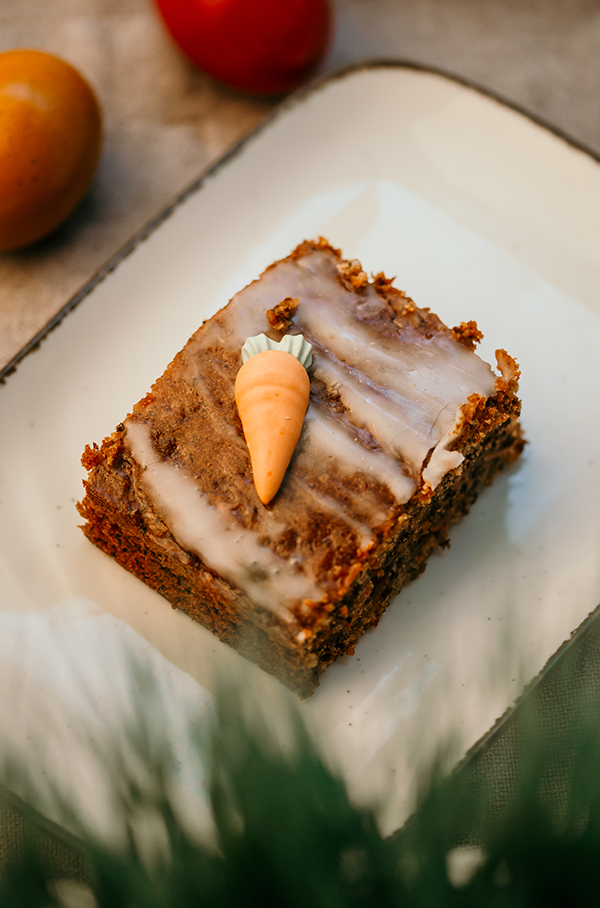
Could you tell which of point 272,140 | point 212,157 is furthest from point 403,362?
point 212,157

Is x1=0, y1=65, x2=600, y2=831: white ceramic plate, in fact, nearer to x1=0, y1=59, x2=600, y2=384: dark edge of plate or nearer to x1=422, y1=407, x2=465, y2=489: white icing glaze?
x1=0, y1=59, x2=600, y2=384: dark edge of plate

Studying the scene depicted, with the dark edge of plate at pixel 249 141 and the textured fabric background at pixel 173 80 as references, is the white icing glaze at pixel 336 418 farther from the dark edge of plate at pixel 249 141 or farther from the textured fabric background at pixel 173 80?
the textured fabric background at pixel 173 80

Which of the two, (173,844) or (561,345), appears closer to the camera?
(173,844)

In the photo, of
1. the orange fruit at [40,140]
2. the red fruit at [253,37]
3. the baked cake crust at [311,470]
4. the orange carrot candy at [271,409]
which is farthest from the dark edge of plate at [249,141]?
the orange carrot candy at [271,409]

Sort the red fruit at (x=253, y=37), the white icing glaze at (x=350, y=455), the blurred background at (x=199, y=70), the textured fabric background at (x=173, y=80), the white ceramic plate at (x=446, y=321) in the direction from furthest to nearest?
1. the blurred background at (x=199, y=70)
2. the textured fabric background at (x=173, y=80)
3. the red fruit at (x=253, y=37)
4. the white ceramic plate at (x=446, y=321)
5. the white icing glaze at (x=350, y=455)

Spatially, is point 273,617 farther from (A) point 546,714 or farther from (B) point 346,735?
(A) point 546,714

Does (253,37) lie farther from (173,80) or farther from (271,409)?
(271,409)
